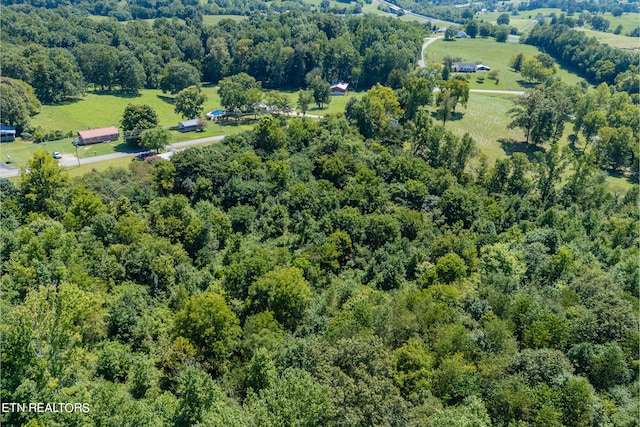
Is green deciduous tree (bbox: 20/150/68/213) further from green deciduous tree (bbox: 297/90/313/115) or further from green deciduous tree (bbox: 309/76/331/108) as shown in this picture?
green deciduous tree (bbox: 309/76/331/108)

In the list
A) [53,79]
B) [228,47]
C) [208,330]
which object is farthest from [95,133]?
[228,47]

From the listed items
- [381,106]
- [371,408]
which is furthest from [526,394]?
[381,106]

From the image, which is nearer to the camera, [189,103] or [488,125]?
[189,103]

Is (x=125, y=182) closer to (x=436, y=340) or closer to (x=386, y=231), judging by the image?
(x=386, y=231)

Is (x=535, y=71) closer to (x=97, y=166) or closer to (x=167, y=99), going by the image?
(x=167, y=99)

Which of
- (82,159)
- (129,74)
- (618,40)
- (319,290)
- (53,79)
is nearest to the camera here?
(319,290)

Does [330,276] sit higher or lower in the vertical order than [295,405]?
lower
